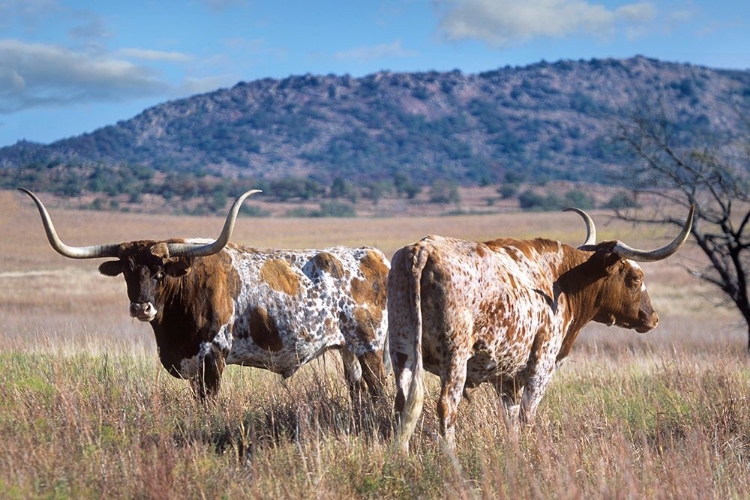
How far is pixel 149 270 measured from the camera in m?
7.71

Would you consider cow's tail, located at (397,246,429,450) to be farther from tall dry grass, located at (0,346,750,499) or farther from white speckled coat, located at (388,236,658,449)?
tall dry grass, located at (0,346,750,499)

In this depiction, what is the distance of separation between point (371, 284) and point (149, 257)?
7.17ft

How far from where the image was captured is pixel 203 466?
5.62 meters

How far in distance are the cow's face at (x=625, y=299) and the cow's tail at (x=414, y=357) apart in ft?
8.36

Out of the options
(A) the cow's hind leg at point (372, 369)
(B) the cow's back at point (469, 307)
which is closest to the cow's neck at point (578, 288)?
(B) the cow's back at point (469, 307)

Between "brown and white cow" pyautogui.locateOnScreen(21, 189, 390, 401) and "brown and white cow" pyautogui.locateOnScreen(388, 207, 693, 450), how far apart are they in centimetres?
132

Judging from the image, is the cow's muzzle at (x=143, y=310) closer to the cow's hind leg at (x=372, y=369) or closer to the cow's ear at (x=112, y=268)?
the cow's ear at (x=112, y=268)

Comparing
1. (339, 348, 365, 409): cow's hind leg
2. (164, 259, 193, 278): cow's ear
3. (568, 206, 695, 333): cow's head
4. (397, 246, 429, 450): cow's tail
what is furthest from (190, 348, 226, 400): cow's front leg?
(568, 206, 695, 333): cow's head

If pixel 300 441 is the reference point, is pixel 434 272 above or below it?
above

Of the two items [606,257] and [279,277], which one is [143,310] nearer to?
[279,277]

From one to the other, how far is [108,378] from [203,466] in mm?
2520

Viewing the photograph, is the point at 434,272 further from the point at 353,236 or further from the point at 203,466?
the point at 353,236

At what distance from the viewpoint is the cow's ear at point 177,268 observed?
778 centimetres

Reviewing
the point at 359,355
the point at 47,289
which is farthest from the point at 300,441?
the point at 47,289
